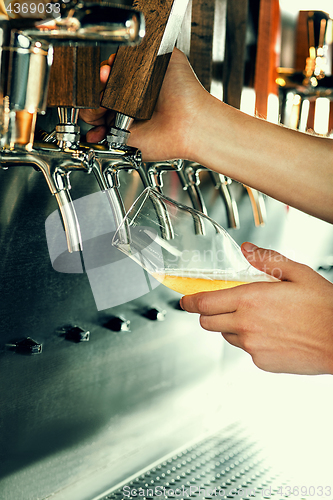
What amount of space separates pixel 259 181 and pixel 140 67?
0.32 metres

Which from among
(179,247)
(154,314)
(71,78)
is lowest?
(154,314)

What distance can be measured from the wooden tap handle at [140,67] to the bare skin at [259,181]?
0.04 meters

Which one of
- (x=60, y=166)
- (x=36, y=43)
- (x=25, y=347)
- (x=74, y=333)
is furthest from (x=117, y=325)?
(x=36, y=43)

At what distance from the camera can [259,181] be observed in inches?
33.0

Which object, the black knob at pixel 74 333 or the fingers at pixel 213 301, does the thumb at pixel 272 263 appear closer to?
the fingers at pixel 213 301

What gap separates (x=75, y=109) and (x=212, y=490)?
0.66 metres

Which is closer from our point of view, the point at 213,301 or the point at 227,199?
the point at 213,301

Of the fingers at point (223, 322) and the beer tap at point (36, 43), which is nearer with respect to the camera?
the beer tap at point (36, 43)

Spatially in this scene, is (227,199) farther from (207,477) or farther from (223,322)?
(207,477)

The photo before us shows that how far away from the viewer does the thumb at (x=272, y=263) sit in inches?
24.1

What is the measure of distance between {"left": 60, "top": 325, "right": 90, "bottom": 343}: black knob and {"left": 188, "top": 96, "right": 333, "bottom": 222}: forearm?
34cm

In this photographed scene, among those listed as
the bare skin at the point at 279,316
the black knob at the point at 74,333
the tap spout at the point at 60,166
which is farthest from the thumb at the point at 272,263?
the black knob at the point at 74,333

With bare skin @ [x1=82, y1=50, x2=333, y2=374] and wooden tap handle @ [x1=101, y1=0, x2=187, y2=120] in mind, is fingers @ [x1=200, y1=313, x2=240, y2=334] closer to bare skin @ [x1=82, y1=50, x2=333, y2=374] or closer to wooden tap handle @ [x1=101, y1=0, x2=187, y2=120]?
bare skin @ [x1=82, y1=50, x2=333, y2=374]

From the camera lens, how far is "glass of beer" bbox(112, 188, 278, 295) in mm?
569
